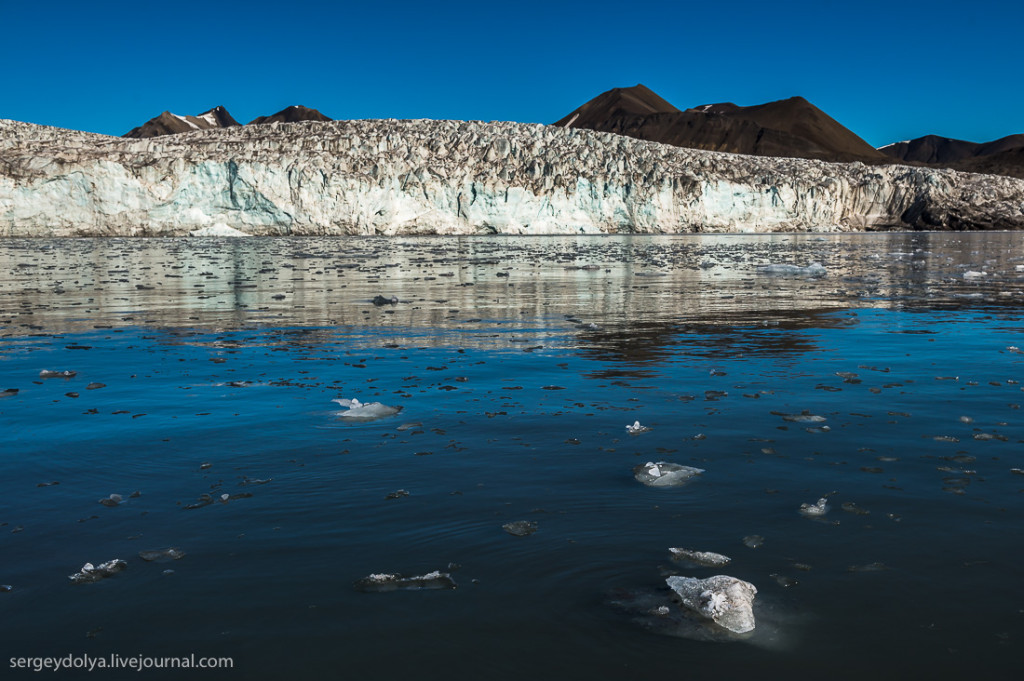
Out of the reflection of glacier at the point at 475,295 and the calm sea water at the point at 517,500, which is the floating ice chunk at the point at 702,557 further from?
the reflection of glacier at the point at 475,295

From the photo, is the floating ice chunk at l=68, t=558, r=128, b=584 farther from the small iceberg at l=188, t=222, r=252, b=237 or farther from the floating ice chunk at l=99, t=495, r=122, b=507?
the small iceberg at l=188, t=222, r=252, b=237

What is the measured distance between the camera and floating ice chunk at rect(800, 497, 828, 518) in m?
3.29

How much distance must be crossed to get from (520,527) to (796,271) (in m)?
17.4

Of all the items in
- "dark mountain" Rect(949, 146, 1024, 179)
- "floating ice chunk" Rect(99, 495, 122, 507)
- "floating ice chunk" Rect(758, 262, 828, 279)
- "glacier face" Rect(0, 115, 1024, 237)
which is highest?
"dark mountain" Rect(949, 146, 1024, 179)

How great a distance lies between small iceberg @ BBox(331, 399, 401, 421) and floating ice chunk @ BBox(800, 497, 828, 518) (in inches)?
107

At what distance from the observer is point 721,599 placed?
2.47 m

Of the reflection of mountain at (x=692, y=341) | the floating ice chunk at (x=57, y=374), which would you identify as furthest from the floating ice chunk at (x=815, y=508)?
the floating ice chunk at (x=57, y=374)

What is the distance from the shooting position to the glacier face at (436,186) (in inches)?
2131

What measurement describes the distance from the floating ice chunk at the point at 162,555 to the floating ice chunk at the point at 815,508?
2.51 metres

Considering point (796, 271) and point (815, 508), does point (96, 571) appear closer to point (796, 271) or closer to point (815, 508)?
point (815, 508)

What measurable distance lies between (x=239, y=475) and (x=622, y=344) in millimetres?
4891

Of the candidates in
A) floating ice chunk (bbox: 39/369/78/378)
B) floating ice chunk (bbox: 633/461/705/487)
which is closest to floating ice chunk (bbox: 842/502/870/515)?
floating ice chunk (bbox: 633/461/705/487)

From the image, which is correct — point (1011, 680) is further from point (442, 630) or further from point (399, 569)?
point (399, 569)

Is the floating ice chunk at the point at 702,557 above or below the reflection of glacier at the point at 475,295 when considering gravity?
below
